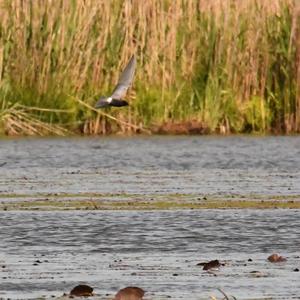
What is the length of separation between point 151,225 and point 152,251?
6.19ft

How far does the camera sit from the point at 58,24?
24.0 m

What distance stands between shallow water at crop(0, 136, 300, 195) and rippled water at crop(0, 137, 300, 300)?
0.01 m

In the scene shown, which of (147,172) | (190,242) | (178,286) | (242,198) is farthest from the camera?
(147,172)

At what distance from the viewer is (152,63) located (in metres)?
24.0

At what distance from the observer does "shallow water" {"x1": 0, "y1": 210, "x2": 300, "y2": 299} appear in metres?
9.49

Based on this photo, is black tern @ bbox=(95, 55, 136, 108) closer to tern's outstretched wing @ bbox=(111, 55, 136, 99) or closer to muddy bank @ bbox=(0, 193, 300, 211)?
tern's outstretched wing @ bbox=(111, 55, 136, 99)

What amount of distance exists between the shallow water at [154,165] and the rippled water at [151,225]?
0.01m

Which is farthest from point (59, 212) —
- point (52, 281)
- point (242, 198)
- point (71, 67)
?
point (71, 67)

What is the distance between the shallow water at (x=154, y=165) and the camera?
1702 cm

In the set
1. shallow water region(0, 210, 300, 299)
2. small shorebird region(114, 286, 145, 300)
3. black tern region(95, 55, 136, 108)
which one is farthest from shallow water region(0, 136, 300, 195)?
small shorebird region(114, 286, 145, 300)

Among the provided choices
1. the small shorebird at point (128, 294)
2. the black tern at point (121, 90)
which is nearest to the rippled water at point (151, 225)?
the small shorebird at point (128, 294)

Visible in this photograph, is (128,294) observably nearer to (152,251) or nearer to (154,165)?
(152,251)

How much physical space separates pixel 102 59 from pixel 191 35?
1.46 m

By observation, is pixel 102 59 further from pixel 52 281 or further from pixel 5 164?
pixel 52 281
